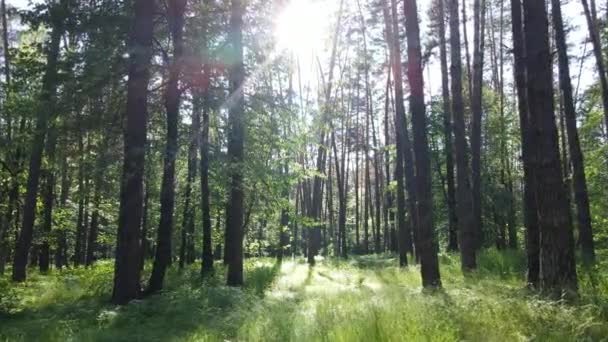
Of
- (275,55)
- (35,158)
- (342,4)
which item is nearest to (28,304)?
(35,158)

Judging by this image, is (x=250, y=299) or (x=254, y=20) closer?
(x=250, y=299)

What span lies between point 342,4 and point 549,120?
19617mm

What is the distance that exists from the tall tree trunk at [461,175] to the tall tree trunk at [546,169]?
6.04 m

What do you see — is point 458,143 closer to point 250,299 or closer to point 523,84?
point 523,84

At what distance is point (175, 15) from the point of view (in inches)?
496

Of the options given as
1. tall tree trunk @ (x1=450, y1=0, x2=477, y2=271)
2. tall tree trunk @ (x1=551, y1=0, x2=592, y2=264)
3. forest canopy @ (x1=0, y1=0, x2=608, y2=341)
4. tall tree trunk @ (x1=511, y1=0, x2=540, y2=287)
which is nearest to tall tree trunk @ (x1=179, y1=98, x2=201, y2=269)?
forest canopy @ (x1=0, y1=0, x2=608, y2=341)

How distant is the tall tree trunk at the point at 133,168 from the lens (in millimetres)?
10898

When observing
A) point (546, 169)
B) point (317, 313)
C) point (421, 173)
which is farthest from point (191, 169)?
point (546, 169)

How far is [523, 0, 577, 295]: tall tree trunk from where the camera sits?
21.9ft

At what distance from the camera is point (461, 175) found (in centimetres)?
1333

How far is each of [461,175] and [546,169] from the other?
21.4 feet

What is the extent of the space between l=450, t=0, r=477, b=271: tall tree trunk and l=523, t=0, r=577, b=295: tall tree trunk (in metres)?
6.04

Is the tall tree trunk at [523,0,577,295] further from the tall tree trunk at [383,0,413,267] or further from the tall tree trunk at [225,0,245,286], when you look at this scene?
the tall tree trunk at [383,0,413,267]

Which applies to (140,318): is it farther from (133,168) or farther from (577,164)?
(577,164)
